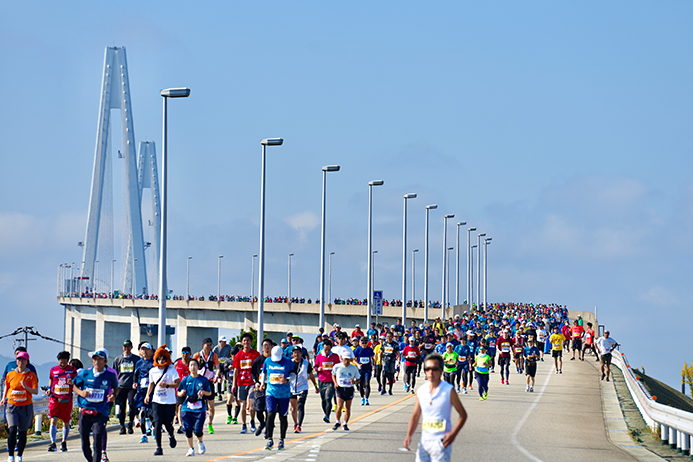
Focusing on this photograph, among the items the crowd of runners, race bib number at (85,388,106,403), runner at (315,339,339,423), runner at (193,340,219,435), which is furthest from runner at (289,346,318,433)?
race bib number at (85,388,106,403)

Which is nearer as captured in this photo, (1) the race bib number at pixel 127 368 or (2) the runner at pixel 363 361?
(1) the race bib number at pixel 127 368

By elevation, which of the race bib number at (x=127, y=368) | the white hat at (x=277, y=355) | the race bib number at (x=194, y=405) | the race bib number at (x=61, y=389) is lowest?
the race bib number at (x=194, y=405)

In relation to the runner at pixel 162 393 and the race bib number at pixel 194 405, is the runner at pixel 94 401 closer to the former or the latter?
the runner at pixel 162 393

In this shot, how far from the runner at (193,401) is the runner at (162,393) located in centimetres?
18

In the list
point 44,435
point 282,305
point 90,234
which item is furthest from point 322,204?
point 90,234

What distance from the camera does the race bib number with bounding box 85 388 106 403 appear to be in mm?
12539

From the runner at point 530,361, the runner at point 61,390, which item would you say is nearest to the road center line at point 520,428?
the runner at point 530,361

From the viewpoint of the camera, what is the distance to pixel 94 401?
12562mm

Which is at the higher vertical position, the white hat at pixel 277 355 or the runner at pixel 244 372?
the white hat at pixel 277 355

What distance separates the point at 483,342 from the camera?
22.8 meters

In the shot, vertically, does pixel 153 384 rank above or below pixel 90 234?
below

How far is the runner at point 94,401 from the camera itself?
12.4 meters

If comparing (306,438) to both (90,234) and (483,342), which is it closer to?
(483,342)

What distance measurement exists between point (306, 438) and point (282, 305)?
64040 millimetres
